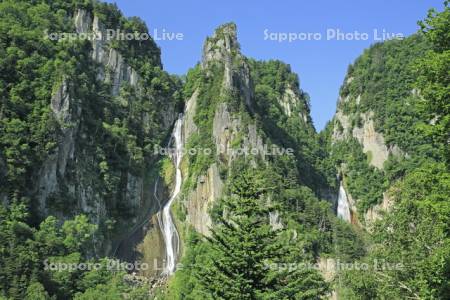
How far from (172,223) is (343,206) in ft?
148

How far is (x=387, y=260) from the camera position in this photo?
1336 inches

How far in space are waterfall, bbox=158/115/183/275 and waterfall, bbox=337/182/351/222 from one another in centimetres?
→ 3631

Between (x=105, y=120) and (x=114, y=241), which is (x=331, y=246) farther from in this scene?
(x=105, y=120)

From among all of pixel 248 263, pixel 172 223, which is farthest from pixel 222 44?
pixel 248 263

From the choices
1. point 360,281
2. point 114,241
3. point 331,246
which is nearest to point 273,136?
point 331,246

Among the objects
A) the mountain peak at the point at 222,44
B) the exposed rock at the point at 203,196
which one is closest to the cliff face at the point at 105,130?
the exposed rock at the point at 203,196

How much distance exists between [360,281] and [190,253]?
153 feet

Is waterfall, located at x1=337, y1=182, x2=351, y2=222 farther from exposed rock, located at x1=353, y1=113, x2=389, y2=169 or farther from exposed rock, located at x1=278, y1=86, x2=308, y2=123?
exposed rock, located at x1=278, y1=86, x2=308, y2=123

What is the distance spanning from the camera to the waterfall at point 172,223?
89.4m

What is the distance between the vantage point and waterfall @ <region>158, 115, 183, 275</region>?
89.4 m

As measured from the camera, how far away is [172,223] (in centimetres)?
9606

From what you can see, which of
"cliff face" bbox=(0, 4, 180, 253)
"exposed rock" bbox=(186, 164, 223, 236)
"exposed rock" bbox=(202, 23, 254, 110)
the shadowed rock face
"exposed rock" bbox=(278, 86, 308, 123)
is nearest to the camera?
the shadowed rock face

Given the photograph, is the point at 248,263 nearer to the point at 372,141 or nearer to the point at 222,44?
the point at 222,44

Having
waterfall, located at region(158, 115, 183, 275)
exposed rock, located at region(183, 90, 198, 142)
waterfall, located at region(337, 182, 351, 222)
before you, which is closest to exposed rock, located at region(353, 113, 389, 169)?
waterfall, located at region(337, 182, 351, 222)
